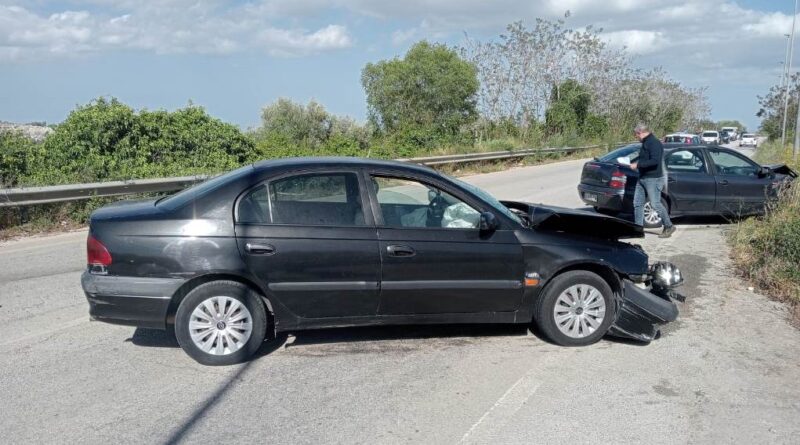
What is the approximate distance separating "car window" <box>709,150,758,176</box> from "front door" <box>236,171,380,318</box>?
29.0 ft

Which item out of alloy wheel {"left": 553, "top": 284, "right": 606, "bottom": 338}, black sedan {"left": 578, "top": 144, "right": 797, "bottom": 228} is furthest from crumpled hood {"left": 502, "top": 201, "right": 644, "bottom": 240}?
black sedan {"left": 578, "top": 144, "right": 797, "bottom": 228}

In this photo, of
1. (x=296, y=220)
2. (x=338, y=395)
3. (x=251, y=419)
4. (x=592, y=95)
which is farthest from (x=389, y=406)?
(x=592, y=95)

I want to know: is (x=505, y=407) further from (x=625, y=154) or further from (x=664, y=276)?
(x=625, y=154)

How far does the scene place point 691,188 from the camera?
11.7 metres

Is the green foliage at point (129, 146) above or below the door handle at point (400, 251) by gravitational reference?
above

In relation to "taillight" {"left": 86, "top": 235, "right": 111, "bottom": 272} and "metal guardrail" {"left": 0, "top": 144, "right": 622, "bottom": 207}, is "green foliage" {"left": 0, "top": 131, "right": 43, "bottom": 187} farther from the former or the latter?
"taillight" {"left": 86, "top": 235, "right": 111, "bottom": 272}

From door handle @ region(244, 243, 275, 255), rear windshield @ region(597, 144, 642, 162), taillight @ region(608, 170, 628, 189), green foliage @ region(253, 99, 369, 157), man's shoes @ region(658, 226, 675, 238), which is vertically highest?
green foliage @ region(253, 99, 369, 157)

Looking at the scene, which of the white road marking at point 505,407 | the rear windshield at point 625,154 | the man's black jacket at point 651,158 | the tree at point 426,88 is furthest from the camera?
the tree at point 426,88

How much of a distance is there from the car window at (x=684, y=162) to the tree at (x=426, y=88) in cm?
2549

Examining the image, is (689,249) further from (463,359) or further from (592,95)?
(592,95)

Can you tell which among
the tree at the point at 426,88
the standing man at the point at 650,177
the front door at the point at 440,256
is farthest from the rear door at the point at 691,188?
the tree at the point at 426,88

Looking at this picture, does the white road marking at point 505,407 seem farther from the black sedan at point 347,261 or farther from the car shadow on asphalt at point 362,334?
the car shadow on asphalt at point 362,334

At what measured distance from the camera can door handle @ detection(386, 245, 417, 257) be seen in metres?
5.16

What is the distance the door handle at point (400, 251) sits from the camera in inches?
203
